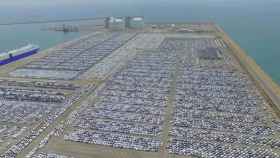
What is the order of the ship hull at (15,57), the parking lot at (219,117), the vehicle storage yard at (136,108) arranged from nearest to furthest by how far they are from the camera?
1. the parking lot at (219,117)
2. the vehicle storage yard at (136,108)
3. the ship hull at (15,57)

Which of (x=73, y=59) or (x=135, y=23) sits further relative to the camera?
(x=135, y=23)

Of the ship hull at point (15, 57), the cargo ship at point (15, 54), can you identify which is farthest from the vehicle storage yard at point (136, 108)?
the cargo ship at point (15, 54)

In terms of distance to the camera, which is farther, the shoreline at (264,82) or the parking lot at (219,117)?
the shoreline at (264,82)

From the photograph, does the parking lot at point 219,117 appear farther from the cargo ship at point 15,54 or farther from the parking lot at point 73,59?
the cargo ship at point 15,54

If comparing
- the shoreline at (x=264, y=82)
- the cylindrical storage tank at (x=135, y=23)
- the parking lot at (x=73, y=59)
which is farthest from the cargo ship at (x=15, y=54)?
the shoreline at (x=264, y=82)

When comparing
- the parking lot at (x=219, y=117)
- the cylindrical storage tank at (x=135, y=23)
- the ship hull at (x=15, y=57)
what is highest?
the cylindrical storage tank at (x=135, y=23)

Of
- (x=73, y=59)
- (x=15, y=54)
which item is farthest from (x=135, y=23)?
(x=15, y=54)

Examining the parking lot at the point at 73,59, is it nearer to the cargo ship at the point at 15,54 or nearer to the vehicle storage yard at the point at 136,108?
the vehicle storage yard at the point at 136,108

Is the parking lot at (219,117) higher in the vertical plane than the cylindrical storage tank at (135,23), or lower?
lower

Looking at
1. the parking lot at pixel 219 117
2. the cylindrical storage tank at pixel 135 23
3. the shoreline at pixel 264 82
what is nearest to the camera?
the parking lot at pixel 219 117

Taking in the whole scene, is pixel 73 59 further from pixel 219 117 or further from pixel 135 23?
pixel 135 23
